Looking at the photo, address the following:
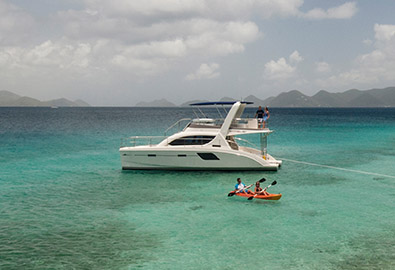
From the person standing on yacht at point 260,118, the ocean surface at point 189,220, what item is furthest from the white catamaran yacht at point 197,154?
the person standing on yacht at point 260,118

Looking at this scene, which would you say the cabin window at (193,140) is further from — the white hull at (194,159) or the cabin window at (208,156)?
the cabin window at (208,156)

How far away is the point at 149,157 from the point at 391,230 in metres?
16.6

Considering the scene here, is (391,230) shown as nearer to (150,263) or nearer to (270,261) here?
→ (270,261)

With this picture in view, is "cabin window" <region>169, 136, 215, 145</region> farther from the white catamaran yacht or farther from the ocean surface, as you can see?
the ocean surface

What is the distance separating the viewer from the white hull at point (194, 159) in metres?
25.8

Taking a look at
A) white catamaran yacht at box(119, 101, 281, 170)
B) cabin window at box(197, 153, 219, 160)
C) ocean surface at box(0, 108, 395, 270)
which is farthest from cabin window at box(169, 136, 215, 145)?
ocean surface at box(0, 108, 395, 270)

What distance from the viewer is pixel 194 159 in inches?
1019

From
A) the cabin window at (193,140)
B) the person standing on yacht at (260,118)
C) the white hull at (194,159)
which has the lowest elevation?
the white hull at (194,159)

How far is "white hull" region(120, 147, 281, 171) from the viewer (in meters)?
25.8

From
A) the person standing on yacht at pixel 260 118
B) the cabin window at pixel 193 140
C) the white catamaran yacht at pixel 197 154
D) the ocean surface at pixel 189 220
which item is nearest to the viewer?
the ocean surface at pixel 189 220

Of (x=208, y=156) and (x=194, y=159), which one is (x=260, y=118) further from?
(x=194, y=159)

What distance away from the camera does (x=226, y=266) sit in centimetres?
1181

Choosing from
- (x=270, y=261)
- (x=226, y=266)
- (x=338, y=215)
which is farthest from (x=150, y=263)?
(x=338, y=215)

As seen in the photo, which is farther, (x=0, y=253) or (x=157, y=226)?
(x=157, y=226)
